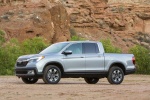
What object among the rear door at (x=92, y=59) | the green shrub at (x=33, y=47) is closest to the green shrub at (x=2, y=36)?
the green shrub at (x=33, y=47)

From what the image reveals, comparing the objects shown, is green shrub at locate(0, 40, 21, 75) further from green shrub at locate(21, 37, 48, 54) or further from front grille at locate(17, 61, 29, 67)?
front grille at locate(17, 61, 29, 67)

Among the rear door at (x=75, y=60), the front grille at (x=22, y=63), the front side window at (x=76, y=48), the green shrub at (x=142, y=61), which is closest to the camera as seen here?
the front grille at (x=22, y=63)

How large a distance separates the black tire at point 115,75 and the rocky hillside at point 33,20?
29630 millimetres

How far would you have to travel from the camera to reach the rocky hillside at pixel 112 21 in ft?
229

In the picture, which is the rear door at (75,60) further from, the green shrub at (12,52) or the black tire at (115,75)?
the green shrub at (12,52)

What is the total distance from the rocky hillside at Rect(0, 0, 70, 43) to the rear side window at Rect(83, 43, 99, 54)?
2940cm

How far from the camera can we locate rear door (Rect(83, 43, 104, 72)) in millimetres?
23109

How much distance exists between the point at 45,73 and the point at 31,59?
774 millimetres

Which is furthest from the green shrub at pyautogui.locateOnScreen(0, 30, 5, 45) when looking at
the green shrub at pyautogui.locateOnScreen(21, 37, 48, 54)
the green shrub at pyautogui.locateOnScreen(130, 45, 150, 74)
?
the green shrub at pyautogui.locateOnScreen(130, 45, 150, 74)

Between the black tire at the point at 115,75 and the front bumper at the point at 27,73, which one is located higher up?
the front bumper at the point at 27,73

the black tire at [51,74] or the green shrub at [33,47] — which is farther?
the green shrub at [33,47]

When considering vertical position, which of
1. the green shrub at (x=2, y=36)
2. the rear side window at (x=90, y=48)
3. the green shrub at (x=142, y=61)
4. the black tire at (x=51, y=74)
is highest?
the rear side window at (x=90, y=48)

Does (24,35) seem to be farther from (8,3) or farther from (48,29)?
(8,3)

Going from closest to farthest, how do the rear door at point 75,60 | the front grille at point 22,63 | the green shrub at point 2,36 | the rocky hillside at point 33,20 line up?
1. the front grille at point 22,63
2. the rear door at point 75,60
3. the green shrub at point 2,36
4. the rocky hillside at point 33,20
